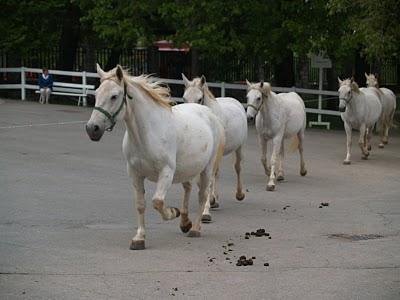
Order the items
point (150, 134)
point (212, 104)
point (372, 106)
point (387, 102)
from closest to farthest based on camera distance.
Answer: point (150, 134)
point (212, 104)
point (372, 106)
point (387, 102)

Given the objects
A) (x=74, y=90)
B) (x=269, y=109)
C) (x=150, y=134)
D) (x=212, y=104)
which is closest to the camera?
(x=150, y=134)

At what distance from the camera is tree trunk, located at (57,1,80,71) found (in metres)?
39.0

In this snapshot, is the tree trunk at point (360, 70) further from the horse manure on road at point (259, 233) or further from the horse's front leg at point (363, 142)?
the horse manure on road at point (259, 233)

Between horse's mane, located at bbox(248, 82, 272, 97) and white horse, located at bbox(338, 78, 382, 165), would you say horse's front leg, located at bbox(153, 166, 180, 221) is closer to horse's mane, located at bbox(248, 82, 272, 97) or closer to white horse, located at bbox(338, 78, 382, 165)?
horse's mane, located at bbox(248, 82, 272, 97)

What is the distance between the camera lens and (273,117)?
16500mm

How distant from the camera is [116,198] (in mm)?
14383

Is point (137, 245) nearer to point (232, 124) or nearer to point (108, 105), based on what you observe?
point (108, 105)

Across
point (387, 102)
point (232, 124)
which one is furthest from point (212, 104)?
point (387, 102)

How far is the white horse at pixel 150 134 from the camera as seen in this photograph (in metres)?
9.88

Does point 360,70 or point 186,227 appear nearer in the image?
point 186,227

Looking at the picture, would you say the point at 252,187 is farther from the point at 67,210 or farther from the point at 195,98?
the point at 67,210

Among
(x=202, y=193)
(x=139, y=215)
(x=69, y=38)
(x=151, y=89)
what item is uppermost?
(x=69, y=38)

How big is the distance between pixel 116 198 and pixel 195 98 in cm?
223

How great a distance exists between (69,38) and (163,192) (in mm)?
30493
